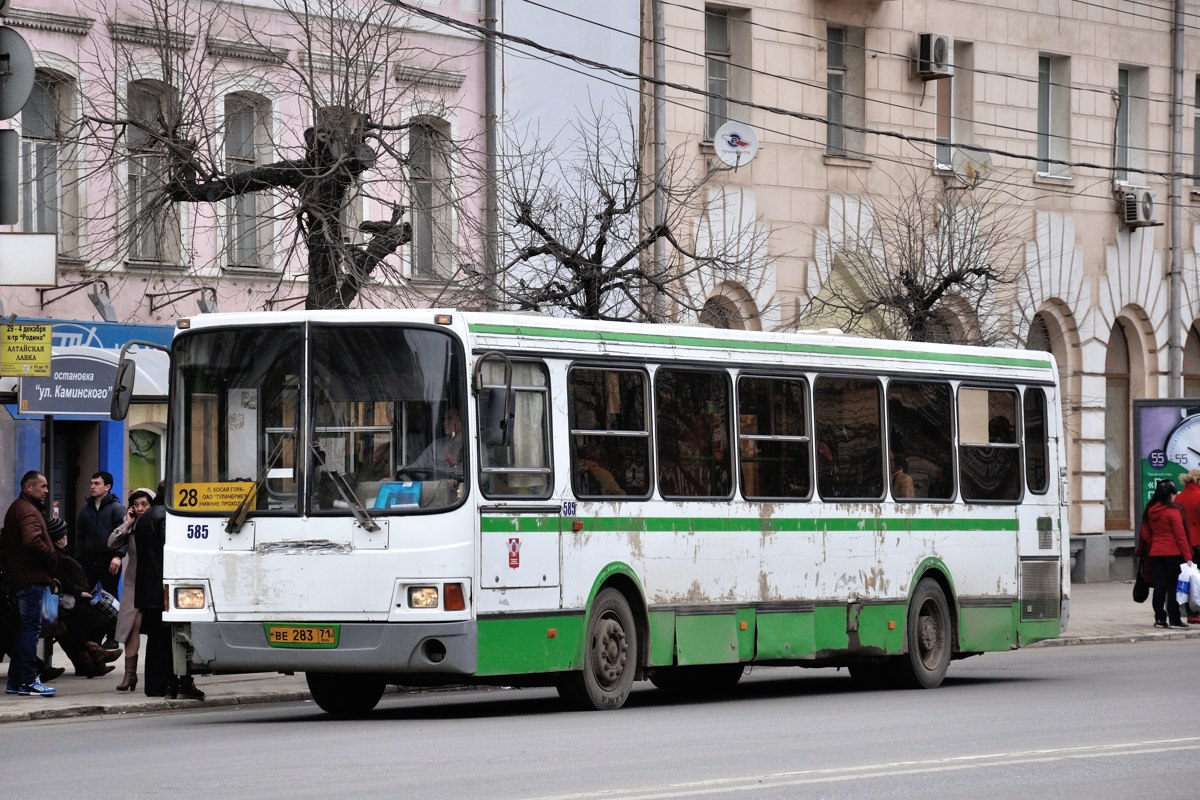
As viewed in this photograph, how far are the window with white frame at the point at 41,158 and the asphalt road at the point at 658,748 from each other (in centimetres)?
870

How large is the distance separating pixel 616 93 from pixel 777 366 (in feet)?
44.7

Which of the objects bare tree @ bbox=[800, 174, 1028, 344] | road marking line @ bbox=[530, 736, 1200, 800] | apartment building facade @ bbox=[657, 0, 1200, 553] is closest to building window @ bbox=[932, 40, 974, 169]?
apartment building facade @ bbox=[657, 0, 1200, 553]

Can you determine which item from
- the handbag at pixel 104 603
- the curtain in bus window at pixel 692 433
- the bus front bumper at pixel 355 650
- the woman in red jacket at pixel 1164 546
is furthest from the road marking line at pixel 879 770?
the woman in red jacket at pixel 1164 546

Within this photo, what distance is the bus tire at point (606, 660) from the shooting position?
16375mm

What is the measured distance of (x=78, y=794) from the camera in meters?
11.4

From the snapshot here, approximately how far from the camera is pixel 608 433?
54.9ft

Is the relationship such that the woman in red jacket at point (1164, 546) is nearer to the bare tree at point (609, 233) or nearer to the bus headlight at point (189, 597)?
the bare tree at point (609, 233)

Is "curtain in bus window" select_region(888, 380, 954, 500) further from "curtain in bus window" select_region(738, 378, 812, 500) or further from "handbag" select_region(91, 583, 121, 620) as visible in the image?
"handbag" select_region(91, 583, 121, 620)

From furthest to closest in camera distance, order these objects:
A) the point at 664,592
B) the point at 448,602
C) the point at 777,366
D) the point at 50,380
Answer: the point at 50,380 < the point at 777,366 < the point at 664,592 < the point at 448,602

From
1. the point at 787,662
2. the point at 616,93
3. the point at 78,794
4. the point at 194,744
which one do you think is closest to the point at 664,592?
the point at 787,662

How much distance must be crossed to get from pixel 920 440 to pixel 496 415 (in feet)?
17.9

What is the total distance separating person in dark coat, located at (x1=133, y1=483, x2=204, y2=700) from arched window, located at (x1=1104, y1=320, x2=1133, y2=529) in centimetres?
2419

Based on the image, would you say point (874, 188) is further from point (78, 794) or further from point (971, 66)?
point (78, 794)

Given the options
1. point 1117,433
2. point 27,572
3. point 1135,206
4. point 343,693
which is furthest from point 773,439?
point 1117,433
